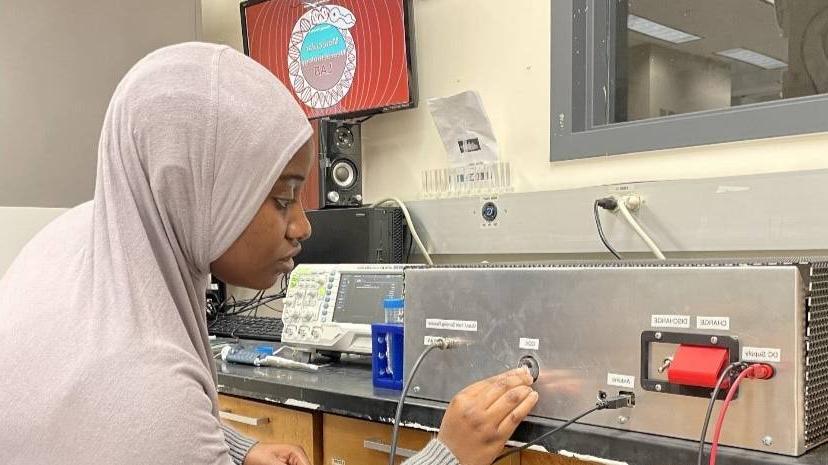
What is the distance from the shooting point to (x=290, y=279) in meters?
1.48

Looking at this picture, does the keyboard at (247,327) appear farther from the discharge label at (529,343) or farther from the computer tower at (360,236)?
the discharge label at (529,343)

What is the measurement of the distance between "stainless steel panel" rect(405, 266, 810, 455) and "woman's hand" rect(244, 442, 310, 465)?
0.21 meters

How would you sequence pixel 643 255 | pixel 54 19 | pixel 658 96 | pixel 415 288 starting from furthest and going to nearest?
pixel 54 19 < pixel 658 96 < pixel 643 255 < pixel 415 288

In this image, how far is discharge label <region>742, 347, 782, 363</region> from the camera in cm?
72

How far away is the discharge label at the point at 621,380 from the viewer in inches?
32.2

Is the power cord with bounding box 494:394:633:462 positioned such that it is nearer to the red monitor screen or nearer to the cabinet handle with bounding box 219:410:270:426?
the cabinet handle with bounding box 219:410:270:426

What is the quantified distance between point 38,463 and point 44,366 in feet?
0.31

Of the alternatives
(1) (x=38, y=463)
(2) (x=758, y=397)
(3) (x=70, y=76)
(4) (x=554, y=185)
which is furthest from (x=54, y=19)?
(2) (x=758, y=397)

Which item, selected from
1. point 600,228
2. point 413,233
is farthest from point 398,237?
point 600,228

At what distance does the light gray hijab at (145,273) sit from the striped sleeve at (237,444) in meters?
0.33

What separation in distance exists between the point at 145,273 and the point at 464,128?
42.6 inches

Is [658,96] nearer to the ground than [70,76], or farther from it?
nearer to the ground

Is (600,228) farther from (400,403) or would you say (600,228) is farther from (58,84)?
(58,84)

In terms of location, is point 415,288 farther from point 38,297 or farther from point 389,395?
point 38,297
